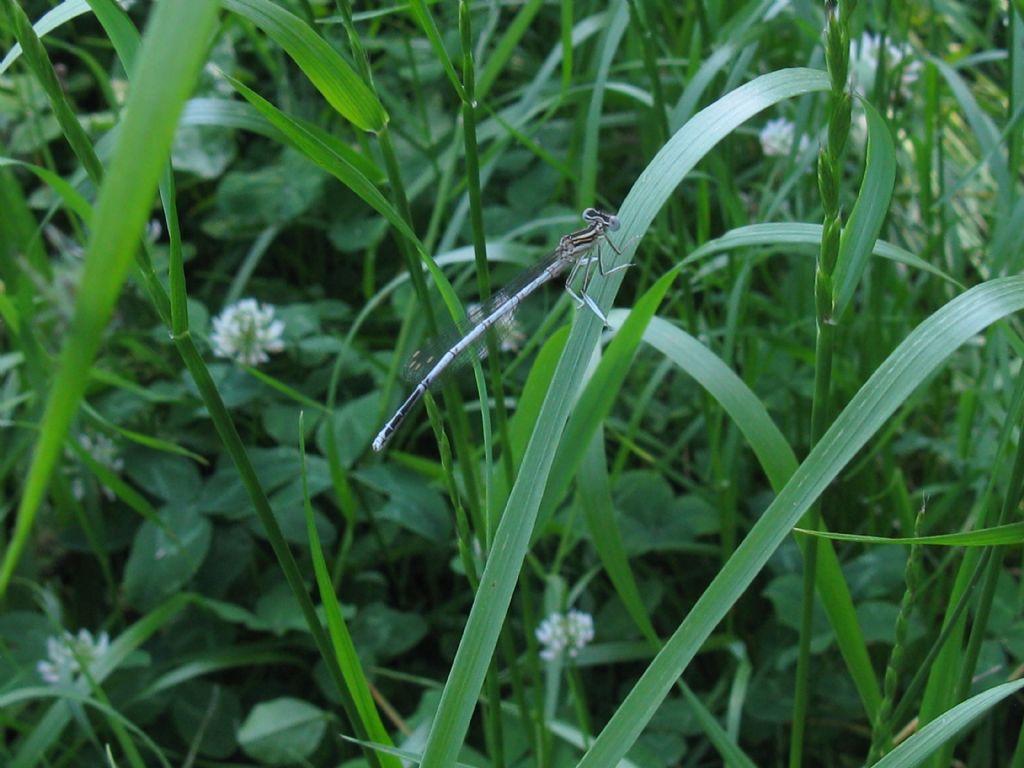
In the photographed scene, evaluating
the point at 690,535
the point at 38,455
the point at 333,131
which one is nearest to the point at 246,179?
the point at 333,131

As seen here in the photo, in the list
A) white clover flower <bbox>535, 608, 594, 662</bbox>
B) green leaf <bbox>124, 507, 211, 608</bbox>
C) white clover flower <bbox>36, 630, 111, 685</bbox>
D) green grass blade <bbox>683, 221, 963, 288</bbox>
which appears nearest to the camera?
green grass blade <bbox>683, 221, 963, 288</bbox>

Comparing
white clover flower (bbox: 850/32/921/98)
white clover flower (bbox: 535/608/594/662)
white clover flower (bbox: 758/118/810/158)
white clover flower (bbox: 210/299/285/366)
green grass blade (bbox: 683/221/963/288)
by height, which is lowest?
white clover flower (bbox: 535/608/594/662)

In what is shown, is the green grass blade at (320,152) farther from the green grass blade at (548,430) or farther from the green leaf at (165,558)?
the green leaf at (165,558)

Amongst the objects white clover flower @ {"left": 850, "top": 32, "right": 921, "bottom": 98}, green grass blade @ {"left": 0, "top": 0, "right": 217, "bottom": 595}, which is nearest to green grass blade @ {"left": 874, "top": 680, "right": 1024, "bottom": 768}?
green grass blade @ {"left": 0, "top": 0, "right": 217, "bottom": 595}

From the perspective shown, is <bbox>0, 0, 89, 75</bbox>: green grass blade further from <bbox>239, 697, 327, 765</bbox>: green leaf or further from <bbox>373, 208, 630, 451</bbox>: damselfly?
<bbox>239, 697, 327, 765</bbox>: green leaf

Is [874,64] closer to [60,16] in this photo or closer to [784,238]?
[784,238]

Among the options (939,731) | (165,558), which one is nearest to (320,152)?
(939,731)

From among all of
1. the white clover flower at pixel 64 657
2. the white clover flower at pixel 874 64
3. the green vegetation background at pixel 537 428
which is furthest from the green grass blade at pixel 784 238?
the white clover flower at pixel 64 657
